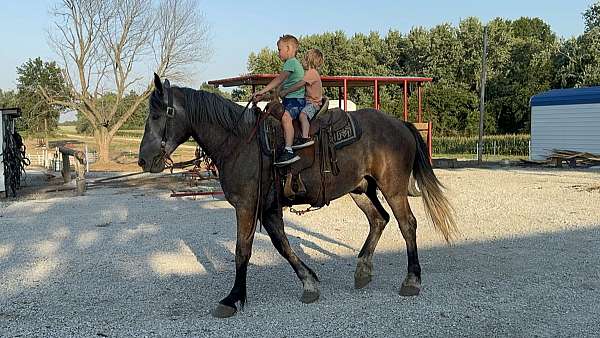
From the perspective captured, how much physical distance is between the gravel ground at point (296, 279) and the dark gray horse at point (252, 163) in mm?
310

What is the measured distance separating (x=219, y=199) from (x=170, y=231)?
4465 mm

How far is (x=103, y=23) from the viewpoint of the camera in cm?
3356

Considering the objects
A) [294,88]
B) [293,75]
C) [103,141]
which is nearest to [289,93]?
[294,88]

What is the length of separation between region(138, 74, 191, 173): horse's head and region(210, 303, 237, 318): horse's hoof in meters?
1.29

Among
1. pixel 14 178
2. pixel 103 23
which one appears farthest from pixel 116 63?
pixel 14 178

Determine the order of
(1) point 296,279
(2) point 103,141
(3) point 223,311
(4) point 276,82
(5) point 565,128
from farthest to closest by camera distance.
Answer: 1. (2) point 103,141
2. (5) point 565,128
3. (1) point 296,279
4. (4) point 276,82
5. (3) point 223,311

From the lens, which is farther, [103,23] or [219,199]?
[103,23]

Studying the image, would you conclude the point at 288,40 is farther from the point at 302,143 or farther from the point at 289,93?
the point at 302,143

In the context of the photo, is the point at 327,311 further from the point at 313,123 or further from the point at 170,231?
the point at 170,231

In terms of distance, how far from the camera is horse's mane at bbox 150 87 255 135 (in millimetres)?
5113

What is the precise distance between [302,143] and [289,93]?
48 cm

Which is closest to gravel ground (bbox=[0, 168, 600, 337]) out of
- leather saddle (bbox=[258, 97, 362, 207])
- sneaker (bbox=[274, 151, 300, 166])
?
leather saddle (bbox=[258, 97, 362, 207])

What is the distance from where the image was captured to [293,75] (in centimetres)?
540

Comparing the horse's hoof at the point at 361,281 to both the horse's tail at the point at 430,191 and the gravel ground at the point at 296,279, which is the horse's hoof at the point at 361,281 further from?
the horse's tail at the point at 430,191
